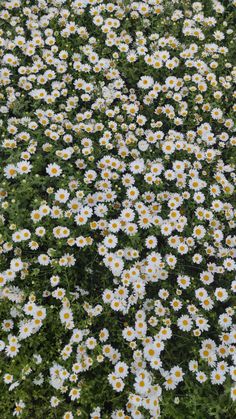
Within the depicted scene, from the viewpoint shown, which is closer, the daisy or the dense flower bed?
the dense flower bed

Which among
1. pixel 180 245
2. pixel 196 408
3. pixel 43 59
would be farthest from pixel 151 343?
pixel 43 59

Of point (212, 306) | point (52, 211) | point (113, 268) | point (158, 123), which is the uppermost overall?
point (158, 123)

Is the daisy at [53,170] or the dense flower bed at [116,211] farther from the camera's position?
the daisy at [53,170]

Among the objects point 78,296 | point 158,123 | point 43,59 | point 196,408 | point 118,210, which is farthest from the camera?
point 43,59

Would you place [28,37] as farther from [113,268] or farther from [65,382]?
[65,382]

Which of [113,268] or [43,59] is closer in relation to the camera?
[113,268]

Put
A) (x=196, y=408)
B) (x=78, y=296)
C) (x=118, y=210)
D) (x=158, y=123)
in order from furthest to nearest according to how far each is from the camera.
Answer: (x=158, y=123), (x=118, y=210), (x=78, y=296), (x=196, y=408)

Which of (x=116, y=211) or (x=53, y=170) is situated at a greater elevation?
(x=53, y=170)

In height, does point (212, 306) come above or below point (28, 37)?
below
